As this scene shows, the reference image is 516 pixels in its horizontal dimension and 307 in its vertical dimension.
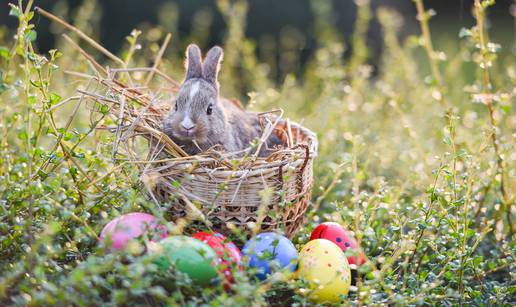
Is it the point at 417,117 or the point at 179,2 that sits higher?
the point at 179,2

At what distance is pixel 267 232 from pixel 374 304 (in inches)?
23.6

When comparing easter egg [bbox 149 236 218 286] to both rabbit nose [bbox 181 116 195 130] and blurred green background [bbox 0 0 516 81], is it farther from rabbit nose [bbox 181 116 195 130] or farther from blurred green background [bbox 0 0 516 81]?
blurred green background [bbox 0 0 516 81]

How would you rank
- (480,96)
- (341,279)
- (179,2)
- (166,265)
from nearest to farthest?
(166,265) → (341,279) → (480,96) → (179,2)

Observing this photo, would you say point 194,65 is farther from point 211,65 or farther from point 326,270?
point 326,270

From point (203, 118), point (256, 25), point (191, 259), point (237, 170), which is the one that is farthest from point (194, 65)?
point (256, 25)

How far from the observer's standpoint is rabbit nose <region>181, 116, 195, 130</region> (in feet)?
9.18

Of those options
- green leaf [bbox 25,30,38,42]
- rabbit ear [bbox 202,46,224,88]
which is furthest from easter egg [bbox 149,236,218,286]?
rabbit ear [bbox 202,46,224,88]

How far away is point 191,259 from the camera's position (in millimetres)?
2211

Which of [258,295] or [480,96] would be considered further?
[480,96]

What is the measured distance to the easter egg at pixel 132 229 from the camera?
7.25 feet

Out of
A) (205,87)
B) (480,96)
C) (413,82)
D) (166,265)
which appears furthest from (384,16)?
(166,265)

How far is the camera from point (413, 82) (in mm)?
5203

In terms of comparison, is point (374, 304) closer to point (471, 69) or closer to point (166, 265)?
point (166, 265)

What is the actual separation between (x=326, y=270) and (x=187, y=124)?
39.9 inches
